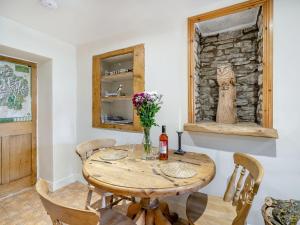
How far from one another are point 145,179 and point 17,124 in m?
2.37

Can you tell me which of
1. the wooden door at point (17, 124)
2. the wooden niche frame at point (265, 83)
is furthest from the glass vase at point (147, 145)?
the wooden door at point (17, 124)

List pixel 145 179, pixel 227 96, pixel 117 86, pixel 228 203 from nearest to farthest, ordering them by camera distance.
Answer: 1. pixel 145 179
2. pixel 228 203
3. pixel 227 96
4. pixel 117 86

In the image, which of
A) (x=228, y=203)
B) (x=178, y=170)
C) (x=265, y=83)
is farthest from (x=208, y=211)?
(x=265, y=83)

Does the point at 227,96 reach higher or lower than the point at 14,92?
lower

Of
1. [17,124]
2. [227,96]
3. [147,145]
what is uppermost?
[227,96]

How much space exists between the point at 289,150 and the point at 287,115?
0.30 m

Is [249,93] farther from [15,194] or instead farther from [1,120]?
[15,194]

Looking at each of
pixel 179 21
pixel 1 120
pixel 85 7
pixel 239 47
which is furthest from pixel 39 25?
pixel 239 47

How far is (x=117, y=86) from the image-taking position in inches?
110

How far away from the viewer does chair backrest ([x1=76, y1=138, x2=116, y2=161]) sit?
179 cm

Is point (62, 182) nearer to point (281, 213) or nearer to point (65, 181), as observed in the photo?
point (65, 181)

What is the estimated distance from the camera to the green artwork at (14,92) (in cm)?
231

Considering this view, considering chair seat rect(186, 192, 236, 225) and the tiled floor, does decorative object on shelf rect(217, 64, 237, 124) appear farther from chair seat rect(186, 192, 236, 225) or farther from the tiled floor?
the tiled floor

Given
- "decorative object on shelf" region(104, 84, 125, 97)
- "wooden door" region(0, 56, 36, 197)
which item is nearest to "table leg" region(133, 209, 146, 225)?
"decorative object on shelf" region(104, 84, 125, 97)
